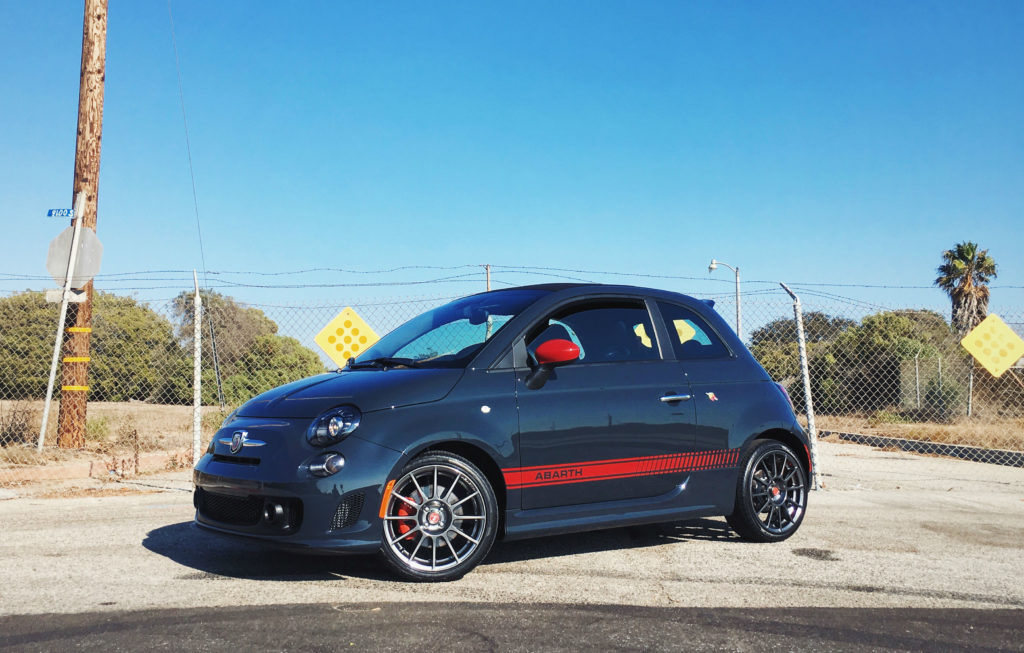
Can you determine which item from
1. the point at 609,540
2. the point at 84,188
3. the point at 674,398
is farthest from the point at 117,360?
the point at 674,398

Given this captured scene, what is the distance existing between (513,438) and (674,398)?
126cm

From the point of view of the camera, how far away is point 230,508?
16.1 feet

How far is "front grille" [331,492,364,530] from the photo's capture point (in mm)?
4562

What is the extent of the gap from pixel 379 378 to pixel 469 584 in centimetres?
124

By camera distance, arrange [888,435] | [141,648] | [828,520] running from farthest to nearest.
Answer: [888,435], [828,520], [141,648]

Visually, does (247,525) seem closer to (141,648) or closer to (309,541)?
(309,541)

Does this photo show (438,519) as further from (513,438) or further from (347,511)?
(513,438)

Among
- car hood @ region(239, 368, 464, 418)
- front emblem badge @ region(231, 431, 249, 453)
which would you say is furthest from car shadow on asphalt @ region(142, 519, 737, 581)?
car hood @ region(239, 368, 464, 418)

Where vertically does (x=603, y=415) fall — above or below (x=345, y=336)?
below

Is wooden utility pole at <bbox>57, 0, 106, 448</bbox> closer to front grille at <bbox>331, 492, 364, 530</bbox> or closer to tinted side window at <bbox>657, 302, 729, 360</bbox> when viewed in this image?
front grille at <bbox>331, 492, 364, 530</bbox>

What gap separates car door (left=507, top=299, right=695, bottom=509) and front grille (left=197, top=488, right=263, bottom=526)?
1.40 meters

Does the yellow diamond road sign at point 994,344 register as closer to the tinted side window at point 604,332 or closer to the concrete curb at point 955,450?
the concrete curb at point 955,450

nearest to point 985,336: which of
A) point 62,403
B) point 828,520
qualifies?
point 828,520

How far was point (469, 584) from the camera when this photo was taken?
479 centimetres
